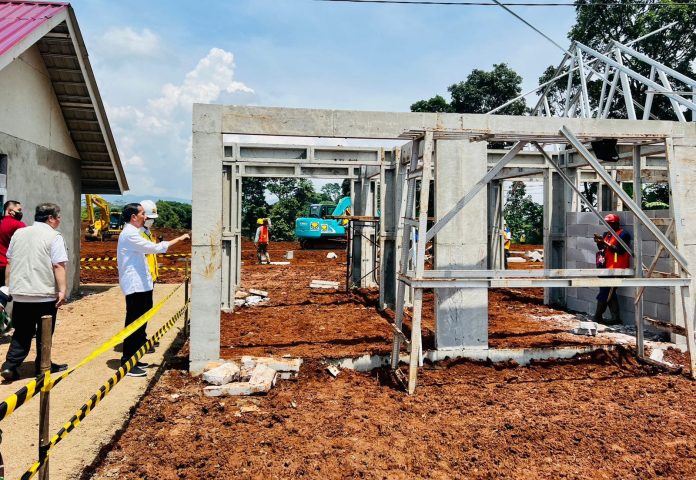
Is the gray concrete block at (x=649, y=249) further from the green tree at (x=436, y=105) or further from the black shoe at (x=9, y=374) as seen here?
the green tree at (x=436, y=105)

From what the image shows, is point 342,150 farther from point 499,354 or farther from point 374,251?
point 499,354

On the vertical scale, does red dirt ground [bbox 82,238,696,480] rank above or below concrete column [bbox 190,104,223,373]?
below

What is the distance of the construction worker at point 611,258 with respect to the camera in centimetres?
789

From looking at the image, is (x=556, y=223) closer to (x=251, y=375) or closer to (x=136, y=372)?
(x=251, y=375)

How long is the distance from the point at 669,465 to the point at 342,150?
8188mm

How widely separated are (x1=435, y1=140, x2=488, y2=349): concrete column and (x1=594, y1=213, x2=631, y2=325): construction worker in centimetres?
264

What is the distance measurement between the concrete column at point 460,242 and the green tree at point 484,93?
24114 mm

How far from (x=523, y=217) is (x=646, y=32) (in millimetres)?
14925

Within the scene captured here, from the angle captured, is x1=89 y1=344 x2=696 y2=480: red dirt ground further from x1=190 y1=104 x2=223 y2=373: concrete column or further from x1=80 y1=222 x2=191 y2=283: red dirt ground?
x1=80 y1=222 x2=191 y2=283: red dirt ground

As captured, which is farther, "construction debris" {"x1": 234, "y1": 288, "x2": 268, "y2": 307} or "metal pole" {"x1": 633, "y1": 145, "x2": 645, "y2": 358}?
"construction debris" {"x1": 234, "y1": 288, "x2": 268, "y2": 307}

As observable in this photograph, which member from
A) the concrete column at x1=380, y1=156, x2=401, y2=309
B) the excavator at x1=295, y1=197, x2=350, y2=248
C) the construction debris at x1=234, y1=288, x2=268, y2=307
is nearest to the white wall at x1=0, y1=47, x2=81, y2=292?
the construction debris at x1=234, y1=288, x2=268, y2=307

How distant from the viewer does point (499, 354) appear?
20.2ft

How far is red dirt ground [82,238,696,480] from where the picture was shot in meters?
3.59

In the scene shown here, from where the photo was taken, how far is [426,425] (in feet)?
14.2
